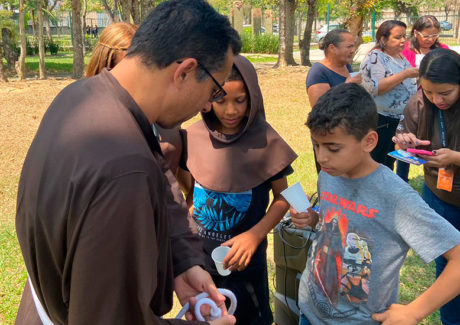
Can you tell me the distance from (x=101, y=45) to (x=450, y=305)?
246 centimetres

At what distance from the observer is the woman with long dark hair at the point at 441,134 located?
2.56 metres

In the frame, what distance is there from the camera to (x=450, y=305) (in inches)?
103

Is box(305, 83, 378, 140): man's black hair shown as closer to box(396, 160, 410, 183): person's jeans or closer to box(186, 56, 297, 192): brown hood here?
box(186, 56, 297, 192): brown hood

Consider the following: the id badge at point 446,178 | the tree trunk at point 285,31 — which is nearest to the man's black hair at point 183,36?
the id badge at point 446,178

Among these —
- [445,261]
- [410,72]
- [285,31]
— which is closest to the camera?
[445,261]

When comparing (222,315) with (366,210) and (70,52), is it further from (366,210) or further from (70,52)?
(70,52)

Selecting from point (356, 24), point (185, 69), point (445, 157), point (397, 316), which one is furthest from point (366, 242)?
point (356, 24)

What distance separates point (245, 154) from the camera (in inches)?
96.5

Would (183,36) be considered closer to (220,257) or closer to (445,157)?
(220,257)

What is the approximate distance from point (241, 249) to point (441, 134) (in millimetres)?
1371

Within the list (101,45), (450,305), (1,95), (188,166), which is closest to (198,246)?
(188,166)

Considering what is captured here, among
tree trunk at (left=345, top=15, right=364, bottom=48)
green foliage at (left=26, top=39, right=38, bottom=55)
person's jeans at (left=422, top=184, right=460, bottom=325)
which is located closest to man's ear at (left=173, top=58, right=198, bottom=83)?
person's jeans at (left=422, top=184, right=460, bottom=325)

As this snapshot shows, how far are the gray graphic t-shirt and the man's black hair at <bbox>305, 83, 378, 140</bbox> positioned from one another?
7.7 inches

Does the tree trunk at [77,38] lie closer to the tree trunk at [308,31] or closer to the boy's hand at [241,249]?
the tree trunk at [308,31]
